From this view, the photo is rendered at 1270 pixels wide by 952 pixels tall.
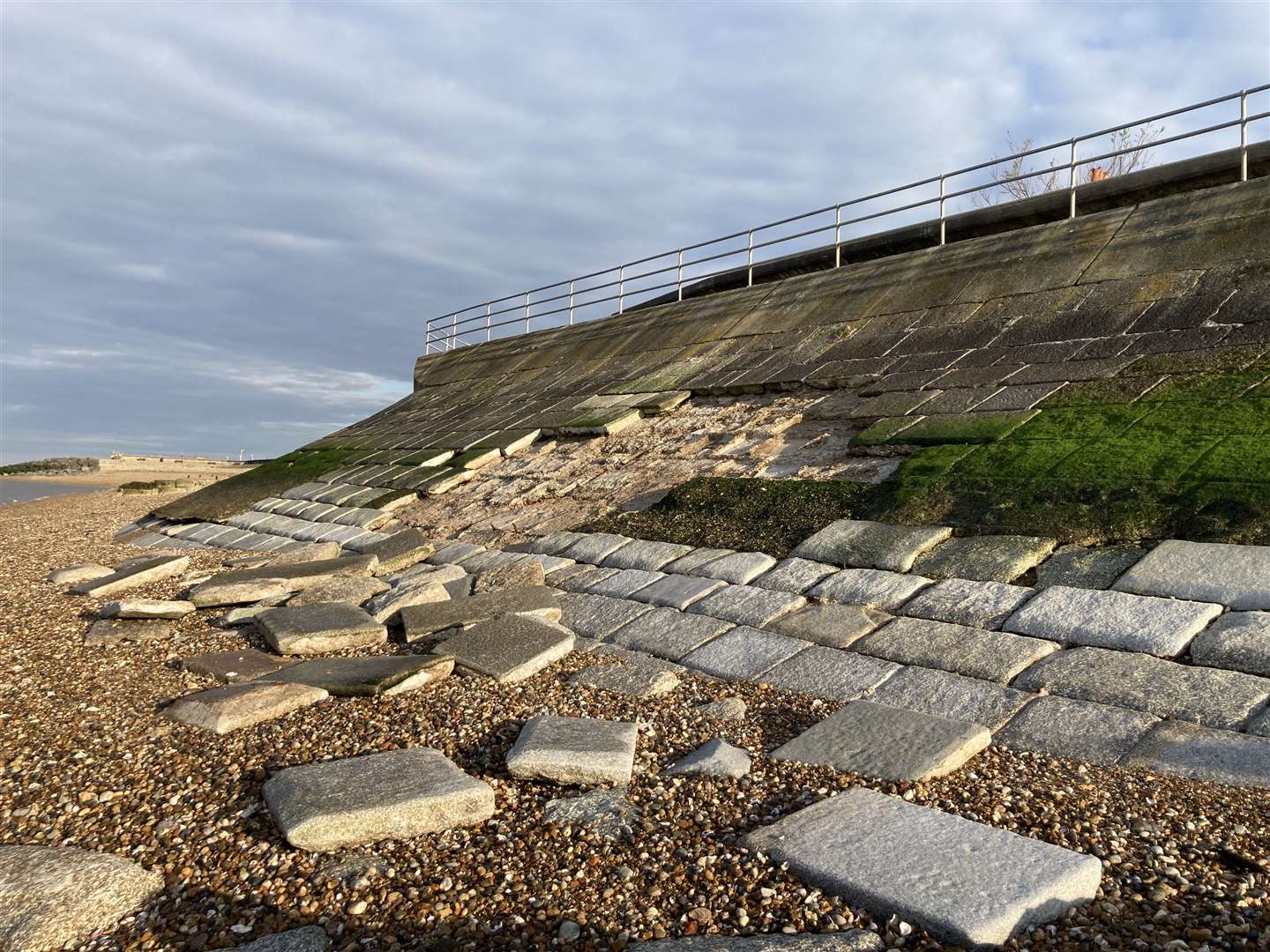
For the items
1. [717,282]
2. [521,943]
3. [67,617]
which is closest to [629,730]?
[521,943]

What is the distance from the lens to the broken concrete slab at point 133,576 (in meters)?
7.89

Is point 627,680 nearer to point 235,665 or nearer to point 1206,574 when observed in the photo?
point 235,665

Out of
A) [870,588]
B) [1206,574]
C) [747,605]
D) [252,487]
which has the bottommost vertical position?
[747,605]

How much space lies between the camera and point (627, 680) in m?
4.82

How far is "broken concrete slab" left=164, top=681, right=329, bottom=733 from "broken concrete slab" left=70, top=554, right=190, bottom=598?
3885 millimetres

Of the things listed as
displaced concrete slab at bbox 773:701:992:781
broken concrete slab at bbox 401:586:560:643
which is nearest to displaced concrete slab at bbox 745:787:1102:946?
displaced concrete slab at bbox 773:701:992:781

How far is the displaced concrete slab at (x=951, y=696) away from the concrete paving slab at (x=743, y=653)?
677 millimetres

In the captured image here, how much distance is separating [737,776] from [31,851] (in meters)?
2.65

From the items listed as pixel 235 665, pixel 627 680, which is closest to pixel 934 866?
pixel 627 680

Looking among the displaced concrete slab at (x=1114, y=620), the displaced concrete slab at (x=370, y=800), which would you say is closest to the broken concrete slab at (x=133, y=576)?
the displaced concrete slab at (x=370, y=800)

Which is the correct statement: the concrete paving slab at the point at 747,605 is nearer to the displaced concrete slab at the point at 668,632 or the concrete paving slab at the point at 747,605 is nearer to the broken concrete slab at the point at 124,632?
the displaced concrete slab at the point at 668,632

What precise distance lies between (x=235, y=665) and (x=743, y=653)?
3149 millimetres

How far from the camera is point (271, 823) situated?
3.28 m

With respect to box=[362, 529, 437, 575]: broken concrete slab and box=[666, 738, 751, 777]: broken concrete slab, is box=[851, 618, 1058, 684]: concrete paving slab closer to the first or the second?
box=[666, 738, 751, 777]: broken concrete slab
